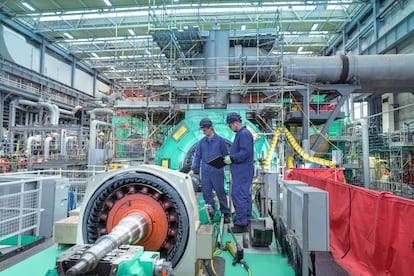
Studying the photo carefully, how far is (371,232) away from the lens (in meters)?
2.89

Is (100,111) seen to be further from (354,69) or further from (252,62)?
(354,69)

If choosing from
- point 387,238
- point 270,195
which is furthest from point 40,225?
point 387,238

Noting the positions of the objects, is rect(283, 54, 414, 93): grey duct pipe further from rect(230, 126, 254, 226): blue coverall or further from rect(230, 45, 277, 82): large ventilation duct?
rect(230, 126, 254, 226): blue coverall

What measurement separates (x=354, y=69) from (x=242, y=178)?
30.4 ft

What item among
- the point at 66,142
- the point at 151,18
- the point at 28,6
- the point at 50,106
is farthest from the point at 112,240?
the point at 50,106

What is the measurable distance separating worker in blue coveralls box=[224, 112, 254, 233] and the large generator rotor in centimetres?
167

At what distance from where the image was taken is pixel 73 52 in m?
21.2

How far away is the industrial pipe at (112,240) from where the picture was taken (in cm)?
92

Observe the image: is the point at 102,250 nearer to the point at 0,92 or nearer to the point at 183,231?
the point at 183,231

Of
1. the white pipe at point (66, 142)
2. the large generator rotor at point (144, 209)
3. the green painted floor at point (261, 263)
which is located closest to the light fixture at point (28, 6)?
the white pipe at point (66, 142)

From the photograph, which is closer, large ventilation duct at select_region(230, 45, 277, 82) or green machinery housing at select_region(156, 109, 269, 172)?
green machinery housing at select_region(156, 109, 269, 172)

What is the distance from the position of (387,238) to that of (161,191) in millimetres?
2382

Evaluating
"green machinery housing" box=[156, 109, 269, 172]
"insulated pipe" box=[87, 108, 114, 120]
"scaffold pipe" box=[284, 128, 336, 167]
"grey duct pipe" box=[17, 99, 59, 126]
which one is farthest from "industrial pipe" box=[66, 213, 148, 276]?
"grey duct pipe" box=[17, 99, 59, 126]

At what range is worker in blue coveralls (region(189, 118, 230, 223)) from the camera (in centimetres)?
380
